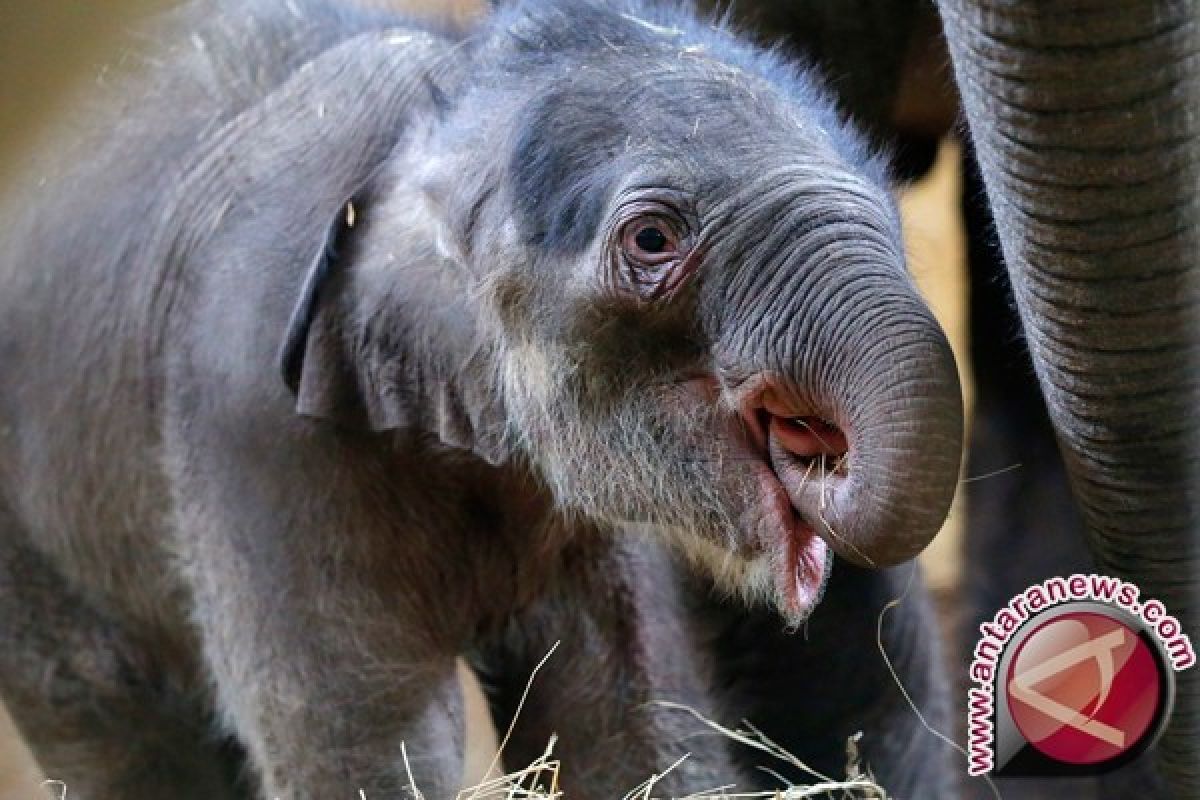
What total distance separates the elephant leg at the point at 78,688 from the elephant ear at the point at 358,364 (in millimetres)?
807

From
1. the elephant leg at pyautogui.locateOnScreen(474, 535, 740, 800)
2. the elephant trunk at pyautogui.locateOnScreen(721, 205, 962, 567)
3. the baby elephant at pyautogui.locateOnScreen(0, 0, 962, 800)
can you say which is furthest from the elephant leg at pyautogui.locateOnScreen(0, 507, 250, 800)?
the elephant trunk at pyautogui.locateOnScreen(721, 205, 962, 567)

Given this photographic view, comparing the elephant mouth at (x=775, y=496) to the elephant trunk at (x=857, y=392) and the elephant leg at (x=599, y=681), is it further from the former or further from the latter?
the elephant leg at (x=599, y=681)

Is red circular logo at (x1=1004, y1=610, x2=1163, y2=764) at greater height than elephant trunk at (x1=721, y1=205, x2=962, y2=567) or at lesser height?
lesser

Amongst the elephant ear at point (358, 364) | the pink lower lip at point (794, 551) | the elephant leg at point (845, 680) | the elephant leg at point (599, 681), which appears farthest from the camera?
the elephant leg at point (845, 680)

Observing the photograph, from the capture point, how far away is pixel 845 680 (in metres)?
3.73

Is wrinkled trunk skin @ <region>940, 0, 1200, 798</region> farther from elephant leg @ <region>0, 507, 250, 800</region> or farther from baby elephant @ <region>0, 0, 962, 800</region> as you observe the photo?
elephant leg @ <region>0, 507, 250, 800</region>

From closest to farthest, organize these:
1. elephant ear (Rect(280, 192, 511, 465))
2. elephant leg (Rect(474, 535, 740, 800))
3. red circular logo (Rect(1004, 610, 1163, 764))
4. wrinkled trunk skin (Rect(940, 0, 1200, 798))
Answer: wrinkled trunk skin (Rect(940, 0, 1200, 798)), red circular logo (Rect(1004, 610, 1163, 764)), elephant ear (Rect(280, 192, 511, 465)), elephant leg (Rect(474, 535, 740, 800))

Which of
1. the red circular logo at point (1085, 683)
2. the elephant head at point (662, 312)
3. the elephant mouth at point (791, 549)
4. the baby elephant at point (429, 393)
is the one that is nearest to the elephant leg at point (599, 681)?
the baby elephant at point (429, 393)

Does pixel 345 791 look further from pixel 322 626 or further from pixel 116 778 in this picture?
pixel 116 778

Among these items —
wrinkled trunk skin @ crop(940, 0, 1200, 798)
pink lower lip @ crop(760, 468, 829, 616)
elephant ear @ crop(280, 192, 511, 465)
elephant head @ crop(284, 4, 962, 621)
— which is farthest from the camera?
elephant ear @ crop(280, 192, 511, 465)

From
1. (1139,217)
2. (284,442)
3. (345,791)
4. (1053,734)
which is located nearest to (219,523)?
(284,442)

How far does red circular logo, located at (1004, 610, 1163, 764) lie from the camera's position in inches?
96.7
